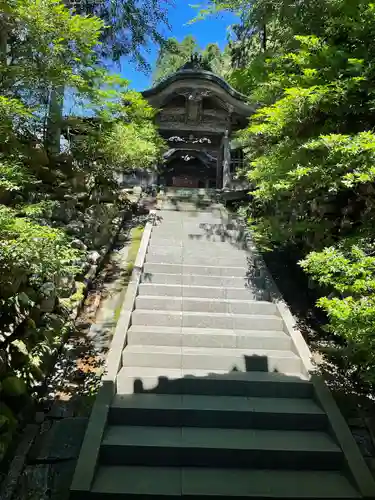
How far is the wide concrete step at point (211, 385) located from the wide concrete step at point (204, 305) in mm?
1616

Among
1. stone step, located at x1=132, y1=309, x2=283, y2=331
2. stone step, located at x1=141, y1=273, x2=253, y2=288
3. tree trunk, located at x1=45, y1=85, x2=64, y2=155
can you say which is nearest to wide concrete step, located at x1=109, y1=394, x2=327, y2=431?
stone step, located at x1=132, y1=309, x2=283, y2=331

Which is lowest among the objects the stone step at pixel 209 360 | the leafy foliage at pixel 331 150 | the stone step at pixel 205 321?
the stone step at pixel 209 360

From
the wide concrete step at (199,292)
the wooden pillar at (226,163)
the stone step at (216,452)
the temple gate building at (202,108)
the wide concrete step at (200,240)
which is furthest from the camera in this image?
the wooden pillar at (226,163)

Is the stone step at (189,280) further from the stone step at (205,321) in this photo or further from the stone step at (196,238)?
the stone step at (196,238)

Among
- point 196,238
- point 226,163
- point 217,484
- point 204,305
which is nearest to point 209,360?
point 204,305

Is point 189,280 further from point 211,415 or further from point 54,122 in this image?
point 54,122

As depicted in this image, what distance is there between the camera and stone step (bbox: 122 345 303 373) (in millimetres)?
5133

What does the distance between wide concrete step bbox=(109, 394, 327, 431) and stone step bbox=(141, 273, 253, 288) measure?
9.60 feet

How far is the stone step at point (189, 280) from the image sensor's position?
23.5ft

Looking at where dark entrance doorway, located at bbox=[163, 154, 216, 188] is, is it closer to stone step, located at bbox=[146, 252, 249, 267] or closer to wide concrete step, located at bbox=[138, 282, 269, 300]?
stone step, located at bbox=[146, 252, 249, 267]

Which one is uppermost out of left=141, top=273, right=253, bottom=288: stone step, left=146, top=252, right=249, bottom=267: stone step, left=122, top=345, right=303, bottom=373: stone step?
left=146, top=252, right=249, bottom=267: stone step

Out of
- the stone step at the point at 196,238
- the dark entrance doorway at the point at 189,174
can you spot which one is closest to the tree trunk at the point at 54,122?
the stone step at the point at 196,238

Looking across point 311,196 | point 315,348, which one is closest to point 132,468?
point 315,348

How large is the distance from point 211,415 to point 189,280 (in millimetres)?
3227
